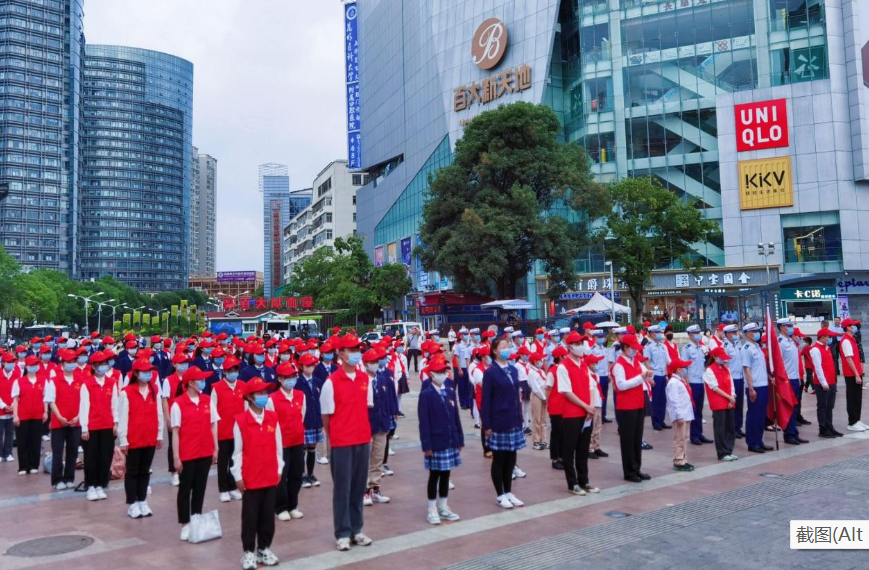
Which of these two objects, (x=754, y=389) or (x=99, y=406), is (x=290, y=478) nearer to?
(x=99, y=406)

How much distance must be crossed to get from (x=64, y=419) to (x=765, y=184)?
43.6 metres

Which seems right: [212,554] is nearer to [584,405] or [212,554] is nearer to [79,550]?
[79,550]

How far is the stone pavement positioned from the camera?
6.59 metres

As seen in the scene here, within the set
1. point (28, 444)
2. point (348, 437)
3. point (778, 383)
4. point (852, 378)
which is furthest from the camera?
point (852, 378)

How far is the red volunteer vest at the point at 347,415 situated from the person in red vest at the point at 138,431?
106 inches

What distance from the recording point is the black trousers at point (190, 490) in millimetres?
7430

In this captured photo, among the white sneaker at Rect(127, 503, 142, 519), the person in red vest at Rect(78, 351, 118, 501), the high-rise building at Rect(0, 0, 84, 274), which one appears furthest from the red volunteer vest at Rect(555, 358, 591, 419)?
the high-rise building at Rect(0, 0, 84, 274)

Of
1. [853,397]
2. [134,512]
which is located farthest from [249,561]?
[853,397]

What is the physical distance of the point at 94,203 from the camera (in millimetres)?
142125

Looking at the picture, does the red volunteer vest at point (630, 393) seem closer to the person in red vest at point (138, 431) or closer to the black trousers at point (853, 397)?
the black trousers at point (853, 397)

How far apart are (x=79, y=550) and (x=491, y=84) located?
5125 centimetres

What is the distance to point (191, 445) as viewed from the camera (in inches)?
294

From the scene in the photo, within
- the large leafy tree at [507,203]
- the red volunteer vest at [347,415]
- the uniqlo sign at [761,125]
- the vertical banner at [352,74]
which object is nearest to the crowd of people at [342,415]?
the red volunteer vest at [347,415]

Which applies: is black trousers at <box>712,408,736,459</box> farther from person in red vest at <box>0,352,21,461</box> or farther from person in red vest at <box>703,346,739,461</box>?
person in red vest at <box>0,352,21,461</box>
